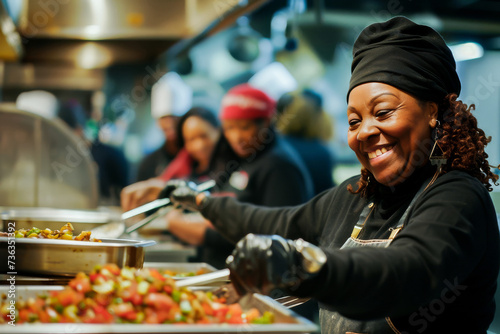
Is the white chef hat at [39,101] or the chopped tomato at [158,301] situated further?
the white chef hat at [39,101]

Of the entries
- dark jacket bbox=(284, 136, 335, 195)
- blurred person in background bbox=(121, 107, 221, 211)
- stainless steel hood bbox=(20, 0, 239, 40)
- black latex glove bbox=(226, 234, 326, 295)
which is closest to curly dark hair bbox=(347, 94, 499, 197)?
black latex glove bbox=(226, 234, 326, 295)

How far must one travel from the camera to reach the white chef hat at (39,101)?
5293mm

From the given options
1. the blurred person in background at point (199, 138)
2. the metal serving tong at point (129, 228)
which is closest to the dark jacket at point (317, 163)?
the blurred person in background at point (199, 138)

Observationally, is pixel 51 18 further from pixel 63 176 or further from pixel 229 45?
pixel 229 45

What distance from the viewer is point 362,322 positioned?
132 cm

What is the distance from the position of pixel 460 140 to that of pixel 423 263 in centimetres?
44

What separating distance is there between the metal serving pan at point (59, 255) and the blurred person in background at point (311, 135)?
7.63ft

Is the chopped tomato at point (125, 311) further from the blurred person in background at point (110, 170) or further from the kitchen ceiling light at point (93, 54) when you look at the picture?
the blurred person in background at point (110, 170)

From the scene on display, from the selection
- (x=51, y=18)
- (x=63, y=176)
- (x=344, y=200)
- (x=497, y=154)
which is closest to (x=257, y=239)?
(x=344, y=200)

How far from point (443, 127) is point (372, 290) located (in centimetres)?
56

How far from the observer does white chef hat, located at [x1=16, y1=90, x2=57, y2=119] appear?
5.29m

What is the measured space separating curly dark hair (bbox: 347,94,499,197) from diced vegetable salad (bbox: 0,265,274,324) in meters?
0.64

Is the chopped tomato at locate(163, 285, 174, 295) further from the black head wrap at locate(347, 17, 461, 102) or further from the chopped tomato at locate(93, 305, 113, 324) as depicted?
the black head wrap at locate(347, 17, 461, 102)

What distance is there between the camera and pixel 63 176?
3.31 meters
